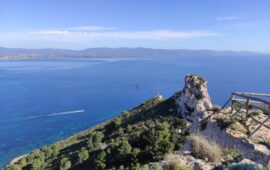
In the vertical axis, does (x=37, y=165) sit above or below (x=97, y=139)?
below

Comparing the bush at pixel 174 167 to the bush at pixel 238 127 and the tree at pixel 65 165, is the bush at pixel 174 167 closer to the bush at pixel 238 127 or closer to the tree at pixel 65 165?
the bush at pixel 238 127

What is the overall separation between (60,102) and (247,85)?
68.5 metres

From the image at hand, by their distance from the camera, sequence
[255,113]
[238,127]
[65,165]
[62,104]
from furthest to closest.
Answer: [62,104], [65,165], [255,113], [238,127]

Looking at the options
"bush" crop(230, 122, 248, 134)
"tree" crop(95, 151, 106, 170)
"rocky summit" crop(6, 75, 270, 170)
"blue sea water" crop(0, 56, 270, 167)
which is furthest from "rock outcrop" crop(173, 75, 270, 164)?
"blue sea water" crop(0, 56, 270, 167)

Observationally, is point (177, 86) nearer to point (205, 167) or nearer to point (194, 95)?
point (194, 95)

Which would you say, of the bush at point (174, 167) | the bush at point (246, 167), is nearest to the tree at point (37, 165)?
the bush at point (174, 167)

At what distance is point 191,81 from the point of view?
83.9ft

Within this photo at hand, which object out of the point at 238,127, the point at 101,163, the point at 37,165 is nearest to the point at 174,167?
the point at 238,127

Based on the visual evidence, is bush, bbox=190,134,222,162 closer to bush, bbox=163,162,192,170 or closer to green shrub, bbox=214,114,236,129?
bush, bbox=163,162,192,170

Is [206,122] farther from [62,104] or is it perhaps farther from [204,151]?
[62,104]

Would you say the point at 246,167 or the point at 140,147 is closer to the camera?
the point at 246,167

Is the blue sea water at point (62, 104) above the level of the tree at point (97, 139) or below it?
below

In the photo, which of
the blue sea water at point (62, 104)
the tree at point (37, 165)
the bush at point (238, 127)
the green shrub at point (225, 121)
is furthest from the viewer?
the blue sea water at point (62, 104)

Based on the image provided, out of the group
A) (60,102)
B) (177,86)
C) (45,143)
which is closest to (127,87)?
(177,86)
